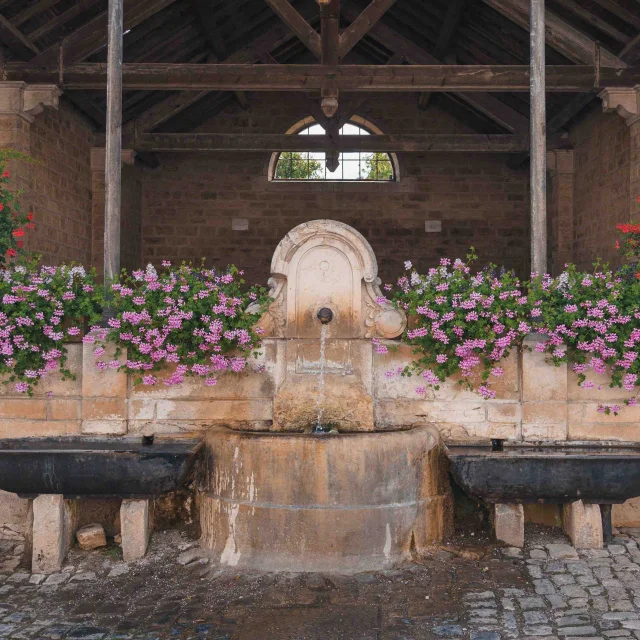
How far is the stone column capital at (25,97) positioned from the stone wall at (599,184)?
611cm

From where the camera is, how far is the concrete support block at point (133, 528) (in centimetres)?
414

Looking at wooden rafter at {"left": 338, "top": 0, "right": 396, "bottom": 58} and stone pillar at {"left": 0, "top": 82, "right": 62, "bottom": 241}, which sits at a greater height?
wooden rafter at {"left": 338, "top": 0, "right": 396, "bottom": 58}

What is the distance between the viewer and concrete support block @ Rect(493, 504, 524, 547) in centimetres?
414

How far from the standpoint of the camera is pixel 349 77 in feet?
24.2

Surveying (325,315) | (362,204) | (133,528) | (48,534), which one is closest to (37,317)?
(48,534)

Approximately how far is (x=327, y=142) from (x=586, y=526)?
6913 millimetres

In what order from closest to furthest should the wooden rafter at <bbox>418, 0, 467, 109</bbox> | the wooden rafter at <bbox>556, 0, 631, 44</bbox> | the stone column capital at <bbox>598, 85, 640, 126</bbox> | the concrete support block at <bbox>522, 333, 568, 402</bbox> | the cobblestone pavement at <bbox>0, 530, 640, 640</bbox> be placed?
the cobblestone pavement at <bbox>0, 530, 640, 640</bbox> < the concrete support block at <bbox>522, 333, 568, 402</bbox> < the wooden rafter at <bbox>556, 0, 631, 44</bbox> < the stone column capital at <bbox>598, 85, 640, 126</bbox> < the wooden rafter at <bbox>418, 0, 467, 109</bbox>

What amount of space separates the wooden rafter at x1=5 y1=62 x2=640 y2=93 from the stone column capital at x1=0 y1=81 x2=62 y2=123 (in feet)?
1.67

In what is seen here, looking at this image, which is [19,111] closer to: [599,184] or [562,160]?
[599,184]

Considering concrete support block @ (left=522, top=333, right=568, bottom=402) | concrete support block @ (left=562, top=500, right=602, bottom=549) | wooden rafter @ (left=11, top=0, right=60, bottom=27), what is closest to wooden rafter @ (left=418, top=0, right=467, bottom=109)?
wooden rafter @ (left=11, top=0, right=60, bottom=27)

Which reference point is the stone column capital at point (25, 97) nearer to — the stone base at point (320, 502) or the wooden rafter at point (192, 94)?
the wooden rafter at point (192, 94)

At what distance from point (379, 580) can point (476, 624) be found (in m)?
0.63

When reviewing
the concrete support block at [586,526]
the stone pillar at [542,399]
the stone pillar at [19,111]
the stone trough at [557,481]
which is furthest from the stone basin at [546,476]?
the stone pillar at [19,111]

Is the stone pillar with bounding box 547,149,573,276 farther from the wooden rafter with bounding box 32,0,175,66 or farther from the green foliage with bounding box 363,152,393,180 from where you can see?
the wooden rafter with bounding box 32,0,175,66
